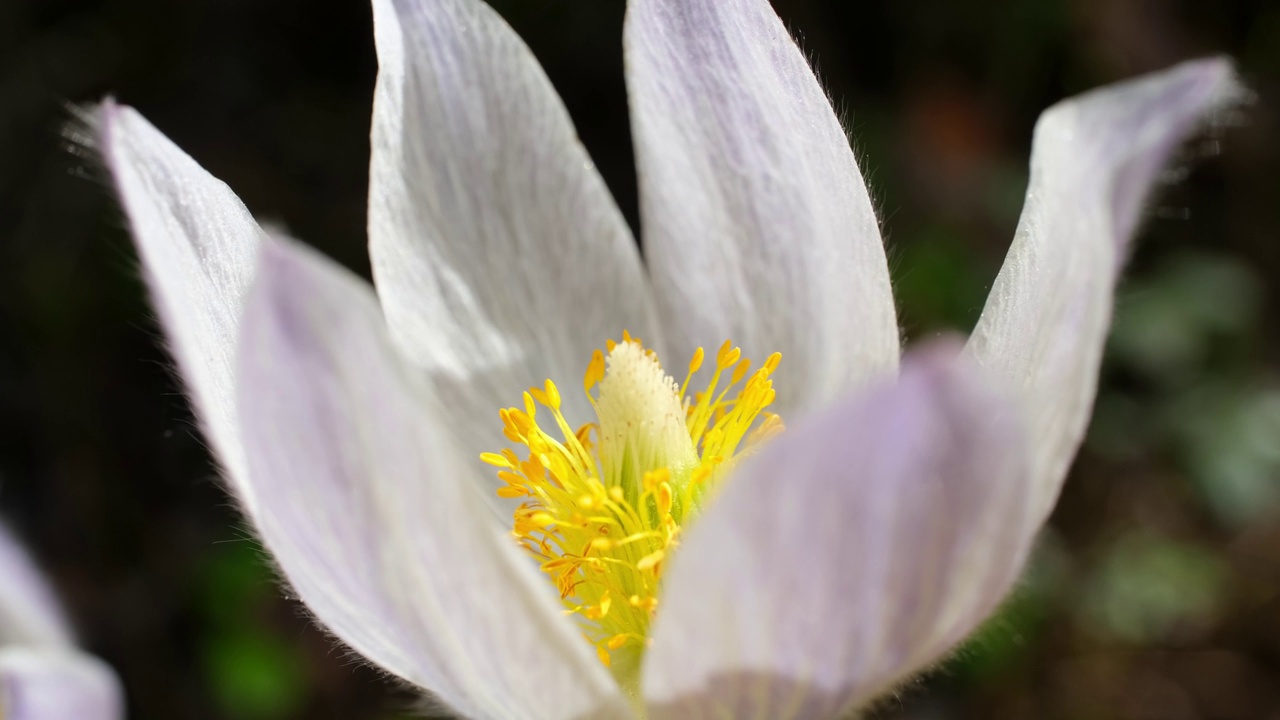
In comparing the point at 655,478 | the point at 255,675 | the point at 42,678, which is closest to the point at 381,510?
the point at 655,478

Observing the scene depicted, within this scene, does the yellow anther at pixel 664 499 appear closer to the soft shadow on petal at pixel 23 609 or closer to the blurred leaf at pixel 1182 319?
the soft shadow on petal at pixel 23 609

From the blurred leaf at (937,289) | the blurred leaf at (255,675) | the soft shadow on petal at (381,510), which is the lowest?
the blurred leaf at (255,675)

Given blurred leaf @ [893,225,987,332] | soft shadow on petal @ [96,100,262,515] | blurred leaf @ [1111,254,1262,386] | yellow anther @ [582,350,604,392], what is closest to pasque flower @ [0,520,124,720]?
soft shadow on petal @ [96,100,262,515]

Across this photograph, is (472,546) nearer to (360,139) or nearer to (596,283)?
(596,283)

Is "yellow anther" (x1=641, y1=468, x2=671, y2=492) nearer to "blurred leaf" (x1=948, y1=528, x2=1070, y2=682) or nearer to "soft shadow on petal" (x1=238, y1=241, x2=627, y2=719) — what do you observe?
"soft shadow on petal" (x1=238, y1=241, x2=627, y2=719)

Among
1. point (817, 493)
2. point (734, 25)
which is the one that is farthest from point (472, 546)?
point (734, 25)

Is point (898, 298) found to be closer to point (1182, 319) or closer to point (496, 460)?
point (1182, 319)

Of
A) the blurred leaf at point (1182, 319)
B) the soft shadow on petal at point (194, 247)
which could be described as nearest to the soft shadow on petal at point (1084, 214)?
the soft shadow on petal at point (194, 247)
